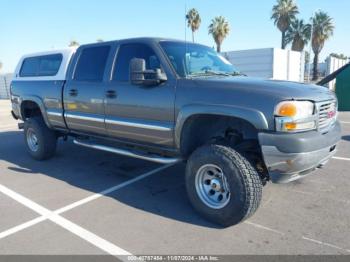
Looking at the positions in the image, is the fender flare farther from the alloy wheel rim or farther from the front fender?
the alloy wheel rim

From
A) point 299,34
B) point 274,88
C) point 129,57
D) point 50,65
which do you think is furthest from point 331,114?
point 299,34

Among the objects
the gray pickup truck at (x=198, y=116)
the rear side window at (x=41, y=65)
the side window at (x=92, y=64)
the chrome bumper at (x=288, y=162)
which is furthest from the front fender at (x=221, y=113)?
Answer: the rear side window at (x=41, y=65)

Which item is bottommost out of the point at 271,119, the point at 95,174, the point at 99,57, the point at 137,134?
the point at 95,174

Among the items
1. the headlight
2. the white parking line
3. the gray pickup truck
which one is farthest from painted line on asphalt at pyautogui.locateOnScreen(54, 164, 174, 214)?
the headlight

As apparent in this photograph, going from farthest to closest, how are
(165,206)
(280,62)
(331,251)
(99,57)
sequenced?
(280,62) → (99,57) → (165,206) → (331,251)

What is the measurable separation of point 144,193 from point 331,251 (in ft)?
8.13

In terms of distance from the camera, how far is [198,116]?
3832 mm

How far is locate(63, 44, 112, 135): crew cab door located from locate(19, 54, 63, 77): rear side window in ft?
1.92

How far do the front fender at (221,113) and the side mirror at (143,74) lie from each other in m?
0.52

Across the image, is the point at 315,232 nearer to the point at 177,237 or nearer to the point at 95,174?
the point at 177,237

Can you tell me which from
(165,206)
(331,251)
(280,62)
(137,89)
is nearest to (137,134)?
(137,89)

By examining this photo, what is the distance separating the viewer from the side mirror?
3.94 metres

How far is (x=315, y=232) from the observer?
3334 millimetres

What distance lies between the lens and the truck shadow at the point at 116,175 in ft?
13.5
